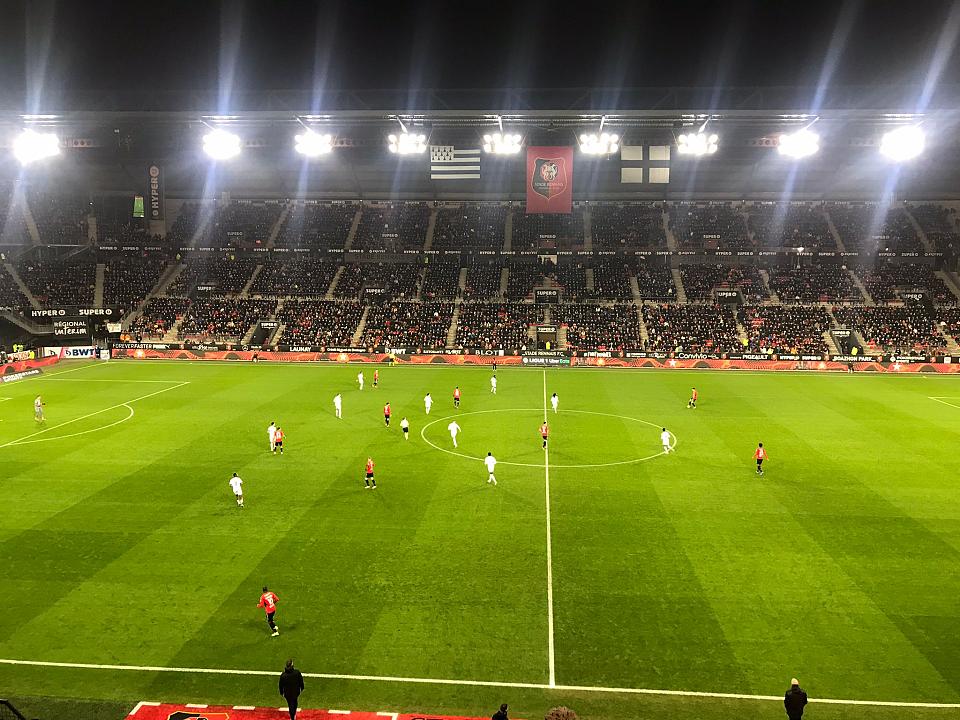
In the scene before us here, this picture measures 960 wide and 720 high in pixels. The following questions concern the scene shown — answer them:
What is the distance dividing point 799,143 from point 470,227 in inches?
1282

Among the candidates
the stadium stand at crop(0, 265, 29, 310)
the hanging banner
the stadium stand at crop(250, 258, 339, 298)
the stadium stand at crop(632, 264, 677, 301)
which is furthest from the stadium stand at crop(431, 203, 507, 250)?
the stadium stand at crop(0, 265, 29, 310)

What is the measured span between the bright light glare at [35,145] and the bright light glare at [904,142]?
64.2 metres

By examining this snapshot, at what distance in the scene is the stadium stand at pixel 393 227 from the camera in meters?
67.6

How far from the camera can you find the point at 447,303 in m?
61.2

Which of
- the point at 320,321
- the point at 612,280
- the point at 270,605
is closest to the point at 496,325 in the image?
the point at 612,280

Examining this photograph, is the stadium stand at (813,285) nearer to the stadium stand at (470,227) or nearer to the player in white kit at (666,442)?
the stadium stand at (470,227)

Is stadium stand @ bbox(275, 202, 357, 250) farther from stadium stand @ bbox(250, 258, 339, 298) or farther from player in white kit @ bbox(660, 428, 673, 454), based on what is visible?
player in white kit @ bbox(660, 428, 673, 454)

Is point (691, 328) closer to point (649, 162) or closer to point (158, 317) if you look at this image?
point (649, 162)

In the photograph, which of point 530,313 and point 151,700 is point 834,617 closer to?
point 151,700

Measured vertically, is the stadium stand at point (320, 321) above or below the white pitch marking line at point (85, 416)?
above

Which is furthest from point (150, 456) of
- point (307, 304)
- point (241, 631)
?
point (307, 304)

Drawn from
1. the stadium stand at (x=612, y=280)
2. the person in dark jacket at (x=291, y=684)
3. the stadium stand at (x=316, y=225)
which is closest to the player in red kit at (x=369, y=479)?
the person in dark jacket at (x=291, y=684)

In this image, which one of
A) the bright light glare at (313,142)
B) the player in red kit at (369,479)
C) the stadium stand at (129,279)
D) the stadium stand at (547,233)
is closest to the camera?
the player in red kit at (369,479)

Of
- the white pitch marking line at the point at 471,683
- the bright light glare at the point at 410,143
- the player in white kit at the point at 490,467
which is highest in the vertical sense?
the bright light glare at the point at 410,143
